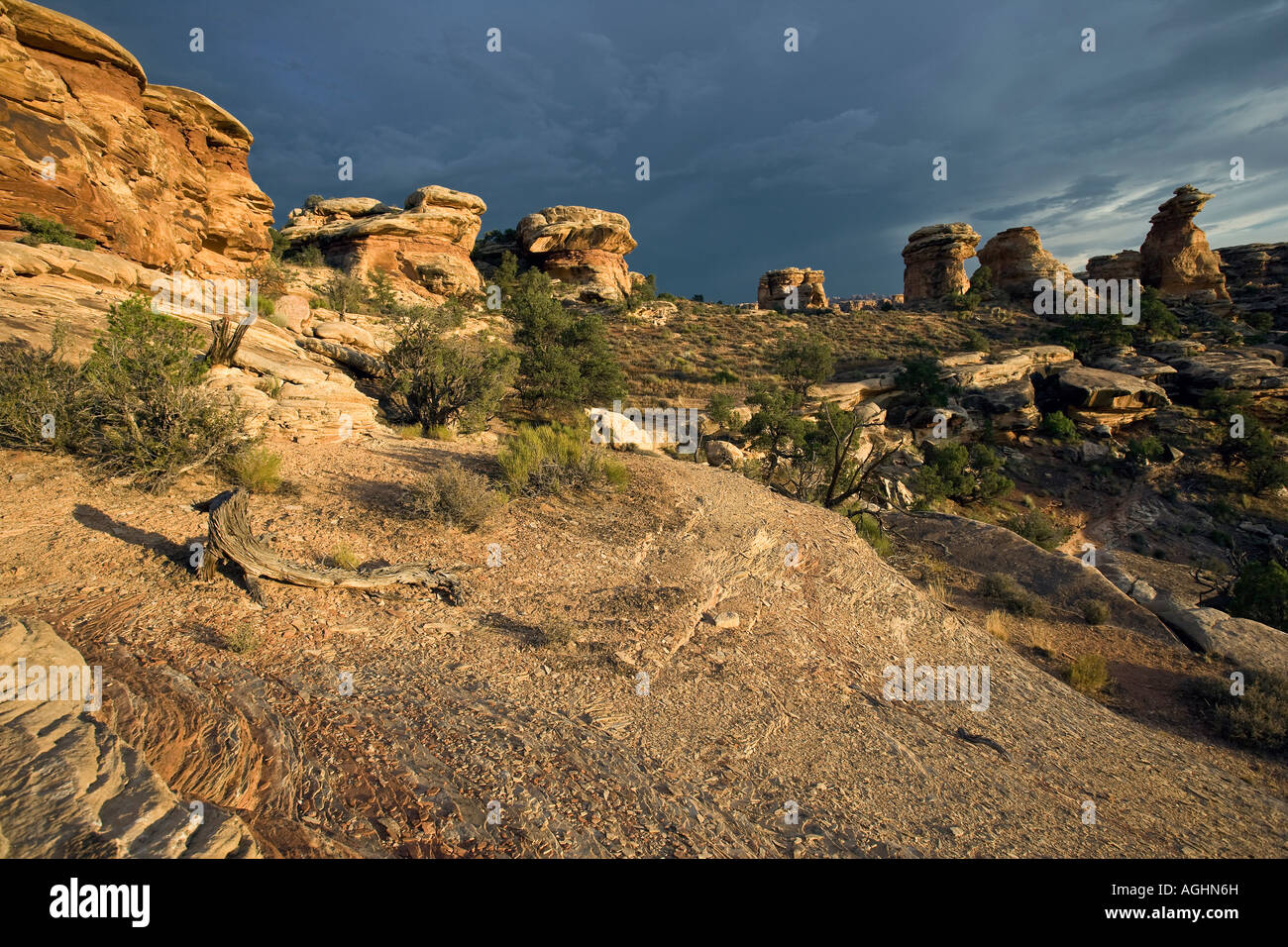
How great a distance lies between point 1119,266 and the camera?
44906 millimetres

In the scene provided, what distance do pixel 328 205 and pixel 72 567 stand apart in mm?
42866

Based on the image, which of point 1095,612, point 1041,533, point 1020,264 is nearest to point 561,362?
point 1095,612

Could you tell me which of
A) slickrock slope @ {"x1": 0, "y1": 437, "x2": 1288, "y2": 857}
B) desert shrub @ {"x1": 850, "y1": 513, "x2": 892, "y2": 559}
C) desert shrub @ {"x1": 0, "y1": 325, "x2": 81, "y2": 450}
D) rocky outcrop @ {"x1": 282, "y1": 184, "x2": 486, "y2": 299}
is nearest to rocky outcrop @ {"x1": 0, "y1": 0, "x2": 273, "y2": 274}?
desert shrub @ {"x1": 0, "y1": 325, "x2": 81, "y2": 450}

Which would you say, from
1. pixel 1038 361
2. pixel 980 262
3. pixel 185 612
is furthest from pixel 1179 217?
pixel 185 612

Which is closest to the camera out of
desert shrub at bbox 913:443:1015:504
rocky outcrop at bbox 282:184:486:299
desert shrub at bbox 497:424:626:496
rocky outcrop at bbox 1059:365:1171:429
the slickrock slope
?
the slickrock slope

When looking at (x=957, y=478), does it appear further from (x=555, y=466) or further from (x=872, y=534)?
(x=555, y=466)

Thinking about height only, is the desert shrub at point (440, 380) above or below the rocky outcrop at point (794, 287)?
below

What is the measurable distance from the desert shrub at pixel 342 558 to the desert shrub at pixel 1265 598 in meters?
14.5

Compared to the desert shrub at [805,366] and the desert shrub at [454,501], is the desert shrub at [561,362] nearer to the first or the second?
the desert shrub at [454,501]

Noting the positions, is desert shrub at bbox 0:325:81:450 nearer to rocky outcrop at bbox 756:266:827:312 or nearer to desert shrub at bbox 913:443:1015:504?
desert shrub at bbox 913:443:1015:504

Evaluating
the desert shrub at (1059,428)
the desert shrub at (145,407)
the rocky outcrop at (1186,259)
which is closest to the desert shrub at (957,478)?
the desert shrub at (1059,428)

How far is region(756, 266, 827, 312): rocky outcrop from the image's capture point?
54094 mm

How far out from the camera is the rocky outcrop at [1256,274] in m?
38.9

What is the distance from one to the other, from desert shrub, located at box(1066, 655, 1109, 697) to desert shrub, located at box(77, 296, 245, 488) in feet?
37.0
